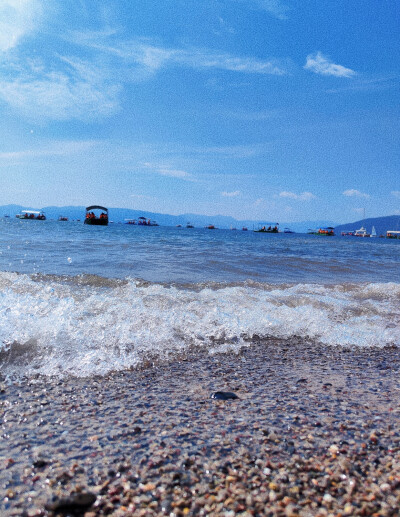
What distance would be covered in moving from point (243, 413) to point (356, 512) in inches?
49.2

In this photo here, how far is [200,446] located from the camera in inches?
96.7

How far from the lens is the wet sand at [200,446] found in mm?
1932

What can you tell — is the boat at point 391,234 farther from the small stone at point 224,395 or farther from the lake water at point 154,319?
the small stone at point 224,395

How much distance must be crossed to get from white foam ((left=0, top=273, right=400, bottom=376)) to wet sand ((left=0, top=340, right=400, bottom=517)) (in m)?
0.67

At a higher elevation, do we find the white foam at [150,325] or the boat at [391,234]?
the boat at [391,234]

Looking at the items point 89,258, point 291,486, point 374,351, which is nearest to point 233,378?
point 291,486

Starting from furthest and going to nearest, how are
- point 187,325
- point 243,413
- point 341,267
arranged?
1. point 341,267
2. point 187,325
3. point 243,413

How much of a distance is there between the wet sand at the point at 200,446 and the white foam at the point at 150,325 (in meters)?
0.67

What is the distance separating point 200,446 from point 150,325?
10.4ft

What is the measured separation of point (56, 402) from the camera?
125 inches

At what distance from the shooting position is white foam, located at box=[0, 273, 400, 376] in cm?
438

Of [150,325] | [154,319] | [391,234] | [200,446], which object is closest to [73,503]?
[200,446]

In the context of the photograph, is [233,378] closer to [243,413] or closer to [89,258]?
[243,413]

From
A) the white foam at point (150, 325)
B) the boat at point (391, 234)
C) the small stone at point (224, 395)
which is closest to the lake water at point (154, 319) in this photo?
the white foam at point (150, 325)
